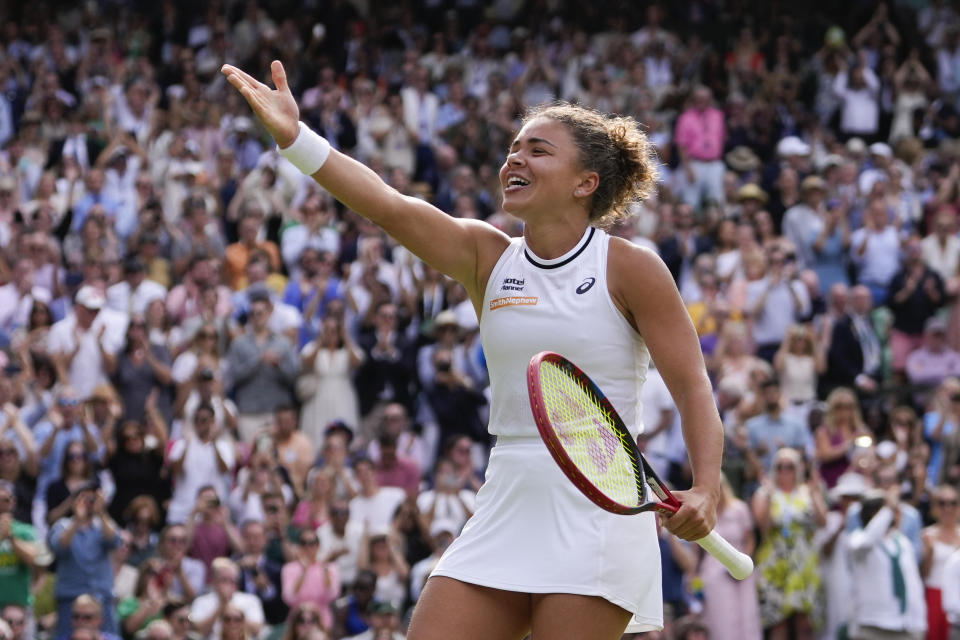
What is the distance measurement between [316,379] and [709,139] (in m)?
5.77

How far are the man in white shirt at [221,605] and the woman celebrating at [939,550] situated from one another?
14.6 feet

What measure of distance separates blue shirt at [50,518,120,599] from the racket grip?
6417mm

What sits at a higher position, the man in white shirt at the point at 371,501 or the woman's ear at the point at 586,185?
the woman's ear at the point at 586,185

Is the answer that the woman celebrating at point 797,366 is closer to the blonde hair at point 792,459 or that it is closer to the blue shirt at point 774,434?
the blue shirt at point 774,434

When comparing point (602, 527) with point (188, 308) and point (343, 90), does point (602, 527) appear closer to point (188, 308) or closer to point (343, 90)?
point (188, 308)

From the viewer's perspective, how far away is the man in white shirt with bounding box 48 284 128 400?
1191cm

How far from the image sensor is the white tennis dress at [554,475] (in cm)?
431

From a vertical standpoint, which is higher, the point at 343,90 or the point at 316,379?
the point at 343,90

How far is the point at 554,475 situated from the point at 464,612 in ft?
1.42

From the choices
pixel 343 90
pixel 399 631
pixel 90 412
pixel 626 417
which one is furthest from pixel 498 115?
pixel 626 417

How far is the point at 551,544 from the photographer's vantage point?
4.33 m

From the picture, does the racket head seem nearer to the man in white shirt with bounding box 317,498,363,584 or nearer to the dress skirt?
the dress skirt

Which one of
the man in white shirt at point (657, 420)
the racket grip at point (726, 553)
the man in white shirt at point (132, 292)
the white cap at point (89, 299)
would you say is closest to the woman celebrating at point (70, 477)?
the white cap at point (89, 299)

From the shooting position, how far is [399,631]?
10203 millimetres
